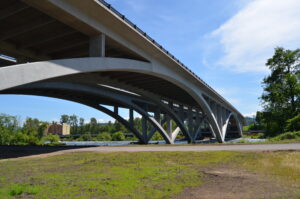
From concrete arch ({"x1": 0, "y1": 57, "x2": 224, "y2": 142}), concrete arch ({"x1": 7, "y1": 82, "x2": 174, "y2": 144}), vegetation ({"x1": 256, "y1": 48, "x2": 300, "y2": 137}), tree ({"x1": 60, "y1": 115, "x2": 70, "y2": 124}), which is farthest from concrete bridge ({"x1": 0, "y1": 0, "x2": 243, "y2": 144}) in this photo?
tree ({"x1": 60, "y1": 115, "x2": 70, "y2": 124})

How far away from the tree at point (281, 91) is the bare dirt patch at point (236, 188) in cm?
2718

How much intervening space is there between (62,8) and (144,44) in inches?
328

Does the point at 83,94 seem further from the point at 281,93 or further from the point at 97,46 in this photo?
the point at 281,93

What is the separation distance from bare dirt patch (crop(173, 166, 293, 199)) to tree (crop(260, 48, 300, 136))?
27.2m

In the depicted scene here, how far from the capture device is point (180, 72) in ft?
89.8

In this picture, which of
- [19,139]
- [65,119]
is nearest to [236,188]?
[19,139]

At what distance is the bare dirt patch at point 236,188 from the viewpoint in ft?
17.5

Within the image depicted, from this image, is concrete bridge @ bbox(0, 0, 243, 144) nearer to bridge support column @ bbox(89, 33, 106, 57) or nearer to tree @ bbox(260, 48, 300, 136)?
bridge support column @ bbox(89, 33, 106, 57)

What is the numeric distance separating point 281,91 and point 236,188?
30195mm

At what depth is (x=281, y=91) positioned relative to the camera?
102 ft

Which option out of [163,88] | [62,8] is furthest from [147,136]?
[62,8]

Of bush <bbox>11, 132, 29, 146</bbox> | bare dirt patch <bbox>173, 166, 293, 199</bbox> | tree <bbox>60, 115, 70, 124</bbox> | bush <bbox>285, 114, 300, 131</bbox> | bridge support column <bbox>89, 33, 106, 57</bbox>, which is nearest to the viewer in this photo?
bare dirt patch <bbox>173, 166, 293, 199</bbox>

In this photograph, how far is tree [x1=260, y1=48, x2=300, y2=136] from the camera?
3012cm

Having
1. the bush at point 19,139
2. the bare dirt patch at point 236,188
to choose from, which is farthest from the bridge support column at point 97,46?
the bush at point 19,139
